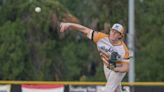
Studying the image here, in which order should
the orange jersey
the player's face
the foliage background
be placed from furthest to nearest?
1. the foliage background
2. the orange jersey
3. the player's face

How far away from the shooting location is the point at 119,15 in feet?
90.5

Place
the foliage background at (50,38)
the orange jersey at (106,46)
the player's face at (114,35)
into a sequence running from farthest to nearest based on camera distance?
the foliage background at (50,38), the orange jersey at (106,46), the player's face at (114,35)

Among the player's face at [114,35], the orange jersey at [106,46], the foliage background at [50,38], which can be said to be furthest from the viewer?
the foliage background at [50,38]

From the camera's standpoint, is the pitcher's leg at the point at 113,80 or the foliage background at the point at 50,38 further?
the foliage background at the point at 50,38

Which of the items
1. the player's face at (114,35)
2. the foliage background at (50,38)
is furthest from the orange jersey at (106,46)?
the foliage background at (50,38)

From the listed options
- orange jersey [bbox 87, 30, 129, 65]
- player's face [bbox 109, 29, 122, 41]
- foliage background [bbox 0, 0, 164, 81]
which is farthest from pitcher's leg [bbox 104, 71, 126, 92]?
foliage background [bbox 0, 0, 164, 81]

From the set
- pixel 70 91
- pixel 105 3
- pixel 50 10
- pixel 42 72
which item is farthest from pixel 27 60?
pixel 70 91

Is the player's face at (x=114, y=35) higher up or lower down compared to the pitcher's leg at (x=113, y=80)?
higher up

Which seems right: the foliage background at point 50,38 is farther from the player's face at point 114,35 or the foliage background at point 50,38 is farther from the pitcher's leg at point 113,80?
the player's face at point 114,35

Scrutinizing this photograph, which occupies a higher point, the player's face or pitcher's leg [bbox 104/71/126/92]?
the player's face

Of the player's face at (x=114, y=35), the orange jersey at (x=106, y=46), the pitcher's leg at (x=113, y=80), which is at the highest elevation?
the player's face at (x=114, y=35)

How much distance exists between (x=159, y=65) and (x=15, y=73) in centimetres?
644

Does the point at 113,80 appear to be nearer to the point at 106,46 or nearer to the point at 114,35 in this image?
the point at 106,46

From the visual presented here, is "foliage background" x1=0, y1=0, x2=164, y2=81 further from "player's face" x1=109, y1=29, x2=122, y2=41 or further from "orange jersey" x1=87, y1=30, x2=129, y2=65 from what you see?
"player's face" x1=109, y1=29, x2=122, y2=41
